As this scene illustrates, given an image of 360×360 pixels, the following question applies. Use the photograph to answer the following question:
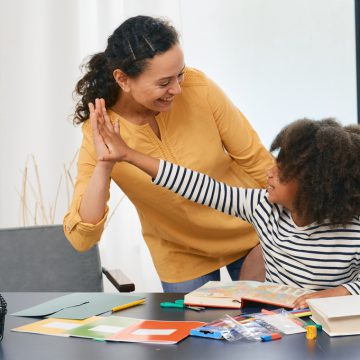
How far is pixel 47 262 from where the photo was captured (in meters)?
2.60

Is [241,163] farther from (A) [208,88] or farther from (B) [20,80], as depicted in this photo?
(B) [20,80]

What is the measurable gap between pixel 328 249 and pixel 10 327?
30.6 inches

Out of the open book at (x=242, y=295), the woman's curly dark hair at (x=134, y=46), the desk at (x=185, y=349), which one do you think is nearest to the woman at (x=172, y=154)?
the woman's curly dark hair at (x=134, y=46)

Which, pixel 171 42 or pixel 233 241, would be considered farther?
pixel 233 241

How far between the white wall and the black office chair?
3.24 feet

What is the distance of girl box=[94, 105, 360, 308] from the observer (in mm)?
1738

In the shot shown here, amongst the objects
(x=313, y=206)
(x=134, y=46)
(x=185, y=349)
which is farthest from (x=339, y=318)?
(x=134, y=46)

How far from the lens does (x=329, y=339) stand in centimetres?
Answer: 134

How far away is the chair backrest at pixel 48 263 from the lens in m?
2.58

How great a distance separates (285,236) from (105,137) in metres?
0.55

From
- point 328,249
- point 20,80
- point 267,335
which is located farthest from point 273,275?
point 20,80

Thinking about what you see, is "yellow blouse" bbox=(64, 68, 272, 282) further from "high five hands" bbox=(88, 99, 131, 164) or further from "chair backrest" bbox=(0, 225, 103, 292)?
"chair backrest" bbox=(0, 225, 103, 292)

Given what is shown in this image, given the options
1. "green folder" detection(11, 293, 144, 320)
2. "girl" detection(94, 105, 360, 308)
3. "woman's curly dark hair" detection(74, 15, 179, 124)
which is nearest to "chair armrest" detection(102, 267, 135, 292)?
"green folder" detection(11, 293, 144, 320)

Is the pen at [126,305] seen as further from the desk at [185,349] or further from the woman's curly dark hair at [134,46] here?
the woman's curly dark hair at [134,46]
